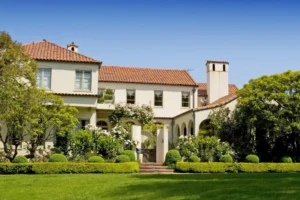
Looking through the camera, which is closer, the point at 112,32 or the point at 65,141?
the point at 112,32

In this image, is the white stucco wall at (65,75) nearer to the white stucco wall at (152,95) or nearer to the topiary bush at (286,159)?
the white stucco wall at (152,95)

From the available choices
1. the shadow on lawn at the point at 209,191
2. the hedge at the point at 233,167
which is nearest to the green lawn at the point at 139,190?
the shadow on lawn at the point at 209,191

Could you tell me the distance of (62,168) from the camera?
2414 cm

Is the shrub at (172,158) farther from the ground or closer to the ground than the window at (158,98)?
closer to the ground

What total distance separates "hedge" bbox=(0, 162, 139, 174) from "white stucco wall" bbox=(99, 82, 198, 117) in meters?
14.8

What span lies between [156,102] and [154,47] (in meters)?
22.8

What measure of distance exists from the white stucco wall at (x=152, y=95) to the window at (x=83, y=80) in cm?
794

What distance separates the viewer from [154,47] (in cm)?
1755

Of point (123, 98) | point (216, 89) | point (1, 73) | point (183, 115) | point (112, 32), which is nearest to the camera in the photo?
point (112, 32)

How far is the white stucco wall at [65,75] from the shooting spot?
30.7 meters

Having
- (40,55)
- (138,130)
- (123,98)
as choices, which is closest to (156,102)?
(123,98)

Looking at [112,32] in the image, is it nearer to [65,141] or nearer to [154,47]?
[154,47]

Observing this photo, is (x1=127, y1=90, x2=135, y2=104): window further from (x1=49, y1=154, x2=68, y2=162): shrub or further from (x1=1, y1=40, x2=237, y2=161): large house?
(x1=49, y1=154, x2=68, y2=162): shrub

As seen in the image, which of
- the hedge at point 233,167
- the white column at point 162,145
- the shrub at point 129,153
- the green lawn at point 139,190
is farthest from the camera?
the white column at point 162,145
